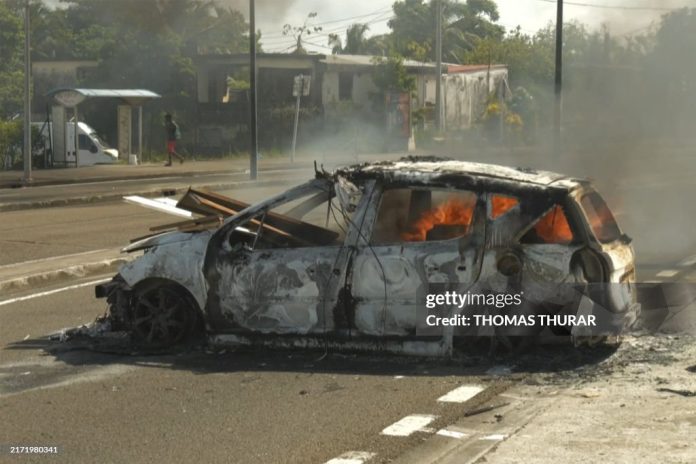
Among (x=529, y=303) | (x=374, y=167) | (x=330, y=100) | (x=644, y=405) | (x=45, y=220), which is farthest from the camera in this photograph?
(x=330, y=100)

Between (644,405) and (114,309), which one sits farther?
(114,309)

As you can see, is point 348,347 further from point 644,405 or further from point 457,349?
point 644,405

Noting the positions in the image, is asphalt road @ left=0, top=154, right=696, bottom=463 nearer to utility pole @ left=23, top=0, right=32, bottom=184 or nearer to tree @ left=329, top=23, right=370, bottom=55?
utility pole @ left=23, top=0, right=32, bottom=184

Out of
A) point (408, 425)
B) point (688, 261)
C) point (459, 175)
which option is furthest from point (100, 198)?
point (408, 425)

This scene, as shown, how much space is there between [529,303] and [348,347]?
4.40 feet

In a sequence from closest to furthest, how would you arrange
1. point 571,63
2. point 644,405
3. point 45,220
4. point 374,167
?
point 644,405 → point 374,167 → point 45,220 → point 571,63

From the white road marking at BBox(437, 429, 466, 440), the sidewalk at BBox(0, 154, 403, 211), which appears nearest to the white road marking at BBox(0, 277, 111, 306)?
the white road marking at BBox(437, 429, 466, 440)

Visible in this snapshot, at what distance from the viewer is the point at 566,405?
7199 millimetres

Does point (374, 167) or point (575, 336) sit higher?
point (374, 167)

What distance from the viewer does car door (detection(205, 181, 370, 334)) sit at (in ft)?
28.2

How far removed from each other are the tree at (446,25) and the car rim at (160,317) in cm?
6175

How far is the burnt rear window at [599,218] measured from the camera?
28.6 feet

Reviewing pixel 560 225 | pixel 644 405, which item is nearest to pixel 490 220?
pixel 560 225

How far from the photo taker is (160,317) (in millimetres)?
9016
